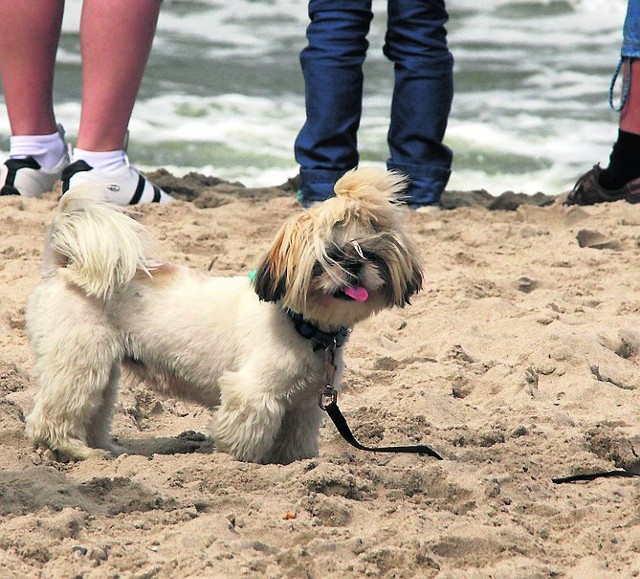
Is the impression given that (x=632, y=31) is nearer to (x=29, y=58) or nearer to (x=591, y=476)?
(x=29, y=58)

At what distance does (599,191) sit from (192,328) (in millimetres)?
3941

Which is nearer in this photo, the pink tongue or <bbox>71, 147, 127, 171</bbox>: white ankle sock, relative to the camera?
the pink tongue

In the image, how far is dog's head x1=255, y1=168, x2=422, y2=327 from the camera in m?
3.21

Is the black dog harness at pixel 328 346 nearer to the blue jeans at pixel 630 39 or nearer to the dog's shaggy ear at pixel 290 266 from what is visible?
the dog's shaggy ear at pixel 290 266

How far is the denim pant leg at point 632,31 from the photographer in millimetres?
6418

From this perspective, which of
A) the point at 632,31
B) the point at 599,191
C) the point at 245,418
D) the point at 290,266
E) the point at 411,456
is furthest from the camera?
the point at 599,191

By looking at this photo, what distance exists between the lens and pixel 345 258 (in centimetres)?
322

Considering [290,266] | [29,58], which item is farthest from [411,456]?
[29,58]

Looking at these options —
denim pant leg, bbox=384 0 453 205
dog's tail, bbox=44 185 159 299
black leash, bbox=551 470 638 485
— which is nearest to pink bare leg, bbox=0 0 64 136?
denim pant leg, bbox=384 0 453 205

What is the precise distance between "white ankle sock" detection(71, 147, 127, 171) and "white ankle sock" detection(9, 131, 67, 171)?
0.32 m

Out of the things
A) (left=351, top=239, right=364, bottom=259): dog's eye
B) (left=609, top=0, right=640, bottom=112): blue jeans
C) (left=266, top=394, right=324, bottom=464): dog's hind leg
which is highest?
(left=351, top=239, right=364, bottom=259): dog's eye

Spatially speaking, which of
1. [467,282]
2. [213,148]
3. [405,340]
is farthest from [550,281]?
[213,148]

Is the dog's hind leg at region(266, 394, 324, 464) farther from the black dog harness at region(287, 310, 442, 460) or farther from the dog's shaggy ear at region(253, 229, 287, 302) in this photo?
the dog's shaggy ear at region(253, 229, 287, 302)

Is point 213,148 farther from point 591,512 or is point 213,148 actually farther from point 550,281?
point 591,512
